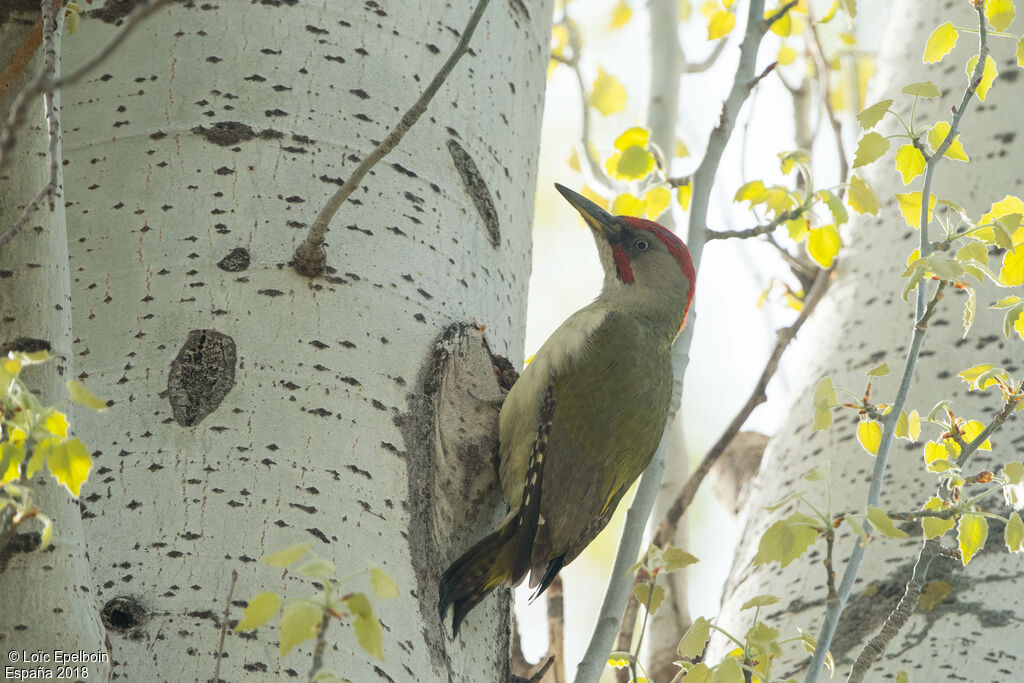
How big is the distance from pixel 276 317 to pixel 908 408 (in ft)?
5.69

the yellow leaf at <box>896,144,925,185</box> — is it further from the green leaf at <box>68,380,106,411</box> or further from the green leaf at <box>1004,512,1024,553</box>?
the green leaf at <box>68,380,106,411</box>

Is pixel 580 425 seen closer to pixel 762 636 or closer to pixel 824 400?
pixel 824 400

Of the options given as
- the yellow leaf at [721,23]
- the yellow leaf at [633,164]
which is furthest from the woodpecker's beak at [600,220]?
the yellow leaf at [633,164]

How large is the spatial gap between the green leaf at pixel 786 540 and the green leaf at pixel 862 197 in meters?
1.08

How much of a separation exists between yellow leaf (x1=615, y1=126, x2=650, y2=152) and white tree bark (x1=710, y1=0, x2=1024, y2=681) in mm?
857

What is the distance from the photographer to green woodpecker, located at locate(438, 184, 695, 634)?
7.47ft

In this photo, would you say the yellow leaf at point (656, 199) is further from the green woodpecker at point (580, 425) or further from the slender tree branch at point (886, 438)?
the slender tree branch at point (886, 438)

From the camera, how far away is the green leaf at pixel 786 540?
1.59 m

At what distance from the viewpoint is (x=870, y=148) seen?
2.10 meters

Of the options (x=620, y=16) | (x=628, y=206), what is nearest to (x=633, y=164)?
(x=628, y=206)

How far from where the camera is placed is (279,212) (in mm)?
1821

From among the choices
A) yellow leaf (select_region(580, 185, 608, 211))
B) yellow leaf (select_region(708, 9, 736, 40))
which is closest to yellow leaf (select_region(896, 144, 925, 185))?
yellow leaf (select_region(708, 9, 736, 40))

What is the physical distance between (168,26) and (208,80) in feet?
0.47

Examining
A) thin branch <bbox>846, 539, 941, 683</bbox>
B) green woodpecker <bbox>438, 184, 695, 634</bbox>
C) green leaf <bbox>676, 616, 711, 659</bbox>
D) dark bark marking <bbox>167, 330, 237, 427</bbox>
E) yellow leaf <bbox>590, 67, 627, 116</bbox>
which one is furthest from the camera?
yellow leaf <bbox>590, 67, 627, 116</bbox>
